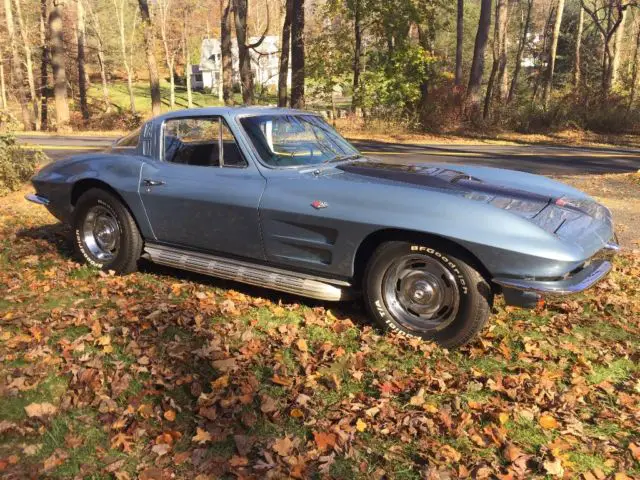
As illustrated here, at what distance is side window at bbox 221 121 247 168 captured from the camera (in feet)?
14.1

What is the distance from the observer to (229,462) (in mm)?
2586

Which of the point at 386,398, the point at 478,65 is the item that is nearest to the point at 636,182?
the point at 386,398

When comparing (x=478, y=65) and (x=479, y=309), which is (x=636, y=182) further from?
(x=478, y=65)

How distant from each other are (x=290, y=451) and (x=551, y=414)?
1.48 metres

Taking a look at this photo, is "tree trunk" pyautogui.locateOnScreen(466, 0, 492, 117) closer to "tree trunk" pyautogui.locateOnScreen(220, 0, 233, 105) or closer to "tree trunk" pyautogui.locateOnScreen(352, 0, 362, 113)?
"tree trunk" pyautogui.locateOnScreen(352, 0, 362, 113)

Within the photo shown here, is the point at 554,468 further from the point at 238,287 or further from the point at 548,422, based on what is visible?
the point at 238,287

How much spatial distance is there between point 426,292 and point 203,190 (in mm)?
1975

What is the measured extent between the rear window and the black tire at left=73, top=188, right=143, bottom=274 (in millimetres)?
487

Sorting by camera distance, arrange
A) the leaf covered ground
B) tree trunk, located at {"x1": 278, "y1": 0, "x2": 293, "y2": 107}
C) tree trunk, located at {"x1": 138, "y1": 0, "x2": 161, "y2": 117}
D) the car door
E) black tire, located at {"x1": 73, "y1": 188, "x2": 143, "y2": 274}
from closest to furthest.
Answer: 1. the leaf covered ground
2. the car door
3. black tire, located at {"x1": 73, "y1": 188, "x2": 143, "y2": 274}
4. tree trunk, located at {"x1": 278, "y1": 0, "x2": 293, "y2": 107}
5. tree trunk, located at {"x1": 138, "y1": 0, "x2": 161, "y2": 117}

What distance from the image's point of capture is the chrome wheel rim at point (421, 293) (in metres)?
3.54

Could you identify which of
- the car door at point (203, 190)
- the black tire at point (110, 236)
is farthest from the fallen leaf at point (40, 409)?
the black tire at point (110, 236)

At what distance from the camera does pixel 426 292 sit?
360 cm

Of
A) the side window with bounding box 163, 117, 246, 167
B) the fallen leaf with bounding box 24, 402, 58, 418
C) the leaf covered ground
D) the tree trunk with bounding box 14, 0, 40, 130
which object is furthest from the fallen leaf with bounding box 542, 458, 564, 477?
the tree trunk with bounding box 14, 0, 40, 130

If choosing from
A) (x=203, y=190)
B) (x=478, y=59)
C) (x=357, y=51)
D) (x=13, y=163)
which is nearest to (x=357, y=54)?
(x=357, y=51)
